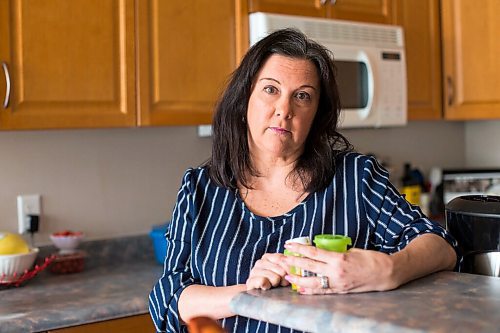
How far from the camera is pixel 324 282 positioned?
1.19 metres

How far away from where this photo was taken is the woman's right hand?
1.24m

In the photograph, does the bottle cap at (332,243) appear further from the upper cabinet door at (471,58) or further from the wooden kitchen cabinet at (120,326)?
the upper cabinet door at (471,58)

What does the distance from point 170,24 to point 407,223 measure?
1224mm

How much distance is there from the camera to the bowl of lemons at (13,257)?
7.50 ft

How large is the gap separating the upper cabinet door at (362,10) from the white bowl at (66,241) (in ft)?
4.05

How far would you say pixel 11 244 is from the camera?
2320 mm

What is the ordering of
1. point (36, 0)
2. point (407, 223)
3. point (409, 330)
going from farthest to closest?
1. point (36, 0)
2. point (407, 223)
3. point (409, 330)

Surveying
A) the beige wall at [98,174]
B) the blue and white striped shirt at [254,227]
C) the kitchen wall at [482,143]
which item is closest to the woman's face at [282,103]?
the blue and white striped shirt at [254,227]

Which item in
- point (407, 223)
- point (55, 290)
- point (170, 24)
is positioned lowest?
point (55, 290)

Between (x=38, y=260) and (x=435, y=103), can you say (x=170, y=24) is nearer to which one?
(x=38, y=260)

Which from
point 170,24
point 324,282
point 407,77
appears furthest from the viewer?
point 407,77

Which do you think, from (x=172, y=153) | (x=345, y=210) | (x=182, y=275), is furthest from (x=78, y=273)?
(x=345, y=210)

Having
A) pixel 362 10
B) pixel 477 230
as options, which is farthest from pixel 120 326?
pixel 362 10

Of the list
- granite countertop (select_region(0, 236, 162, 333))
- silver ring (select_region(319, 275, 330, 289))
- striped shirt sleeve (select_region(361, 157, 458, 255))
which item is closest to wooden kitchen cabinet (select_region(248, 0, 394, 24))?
granite countertop (select_region(0, 236, 162, 333))
